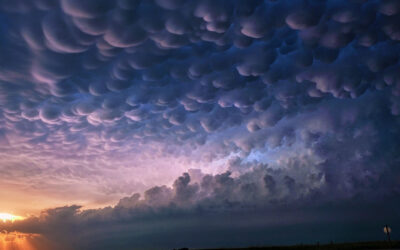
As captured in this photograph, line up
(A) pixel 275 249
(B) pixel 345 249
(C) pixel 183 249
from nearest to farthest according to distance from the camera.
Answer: (B) pixel 345 249, (A) pixel 275 249, (C) pixel 183 249

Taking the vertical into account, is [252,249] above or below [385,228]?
below

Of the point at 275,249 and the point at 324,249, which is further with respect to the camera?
the point at 275,249

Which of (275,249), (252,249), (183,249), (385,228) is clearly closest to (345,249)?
(385,228)

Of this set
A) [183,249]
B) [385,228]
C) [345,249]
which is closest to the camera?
[345,249]

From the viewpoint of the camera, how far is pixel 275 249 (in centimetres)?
6019

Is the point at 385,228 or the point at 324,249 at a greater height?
the point at 385,228

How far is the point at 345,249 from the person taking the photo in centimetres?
4888

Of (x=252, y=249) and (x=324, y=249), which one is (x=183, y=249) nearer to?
(x=252, y=249)

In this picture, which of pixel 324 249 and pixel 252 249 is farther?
pixel 252 249

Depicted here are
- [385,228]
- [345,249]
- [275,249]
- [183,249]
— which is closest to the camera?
[345,249]

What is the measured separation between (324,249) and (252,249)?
665 inches

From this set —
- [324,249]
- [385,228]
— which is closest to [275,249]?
[324,249]

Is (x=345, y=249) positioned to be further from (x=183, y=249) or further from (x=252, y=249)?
(x=183, y=249)

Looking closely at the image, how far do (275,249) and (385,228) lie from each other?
72.6 feet
